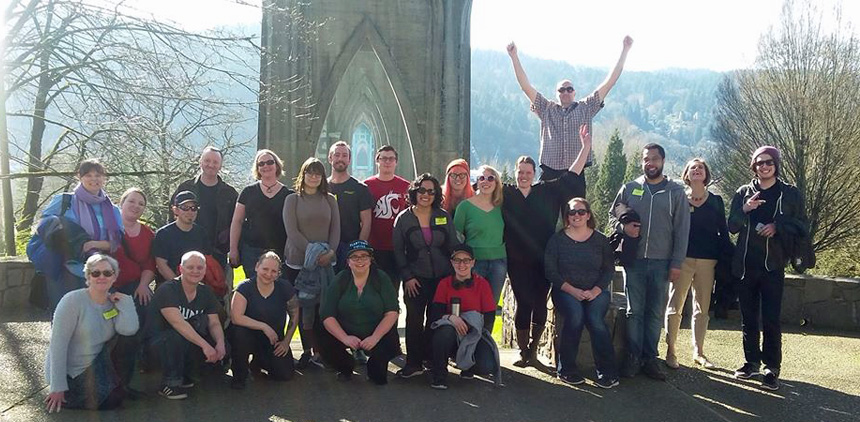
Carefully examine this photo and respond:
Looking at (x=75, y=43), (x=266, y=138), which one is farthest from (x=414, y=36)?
(x=75, y=43)

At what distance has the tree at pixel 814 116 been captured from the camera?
760 inches

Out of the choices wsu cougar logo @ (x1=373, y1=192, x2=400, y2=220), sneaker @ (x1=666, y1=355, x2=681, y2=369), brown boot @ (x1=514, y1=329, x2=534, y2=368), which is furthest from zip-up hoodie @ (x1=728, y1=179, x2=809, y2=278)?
wsu cougar logo @ (x1=373, y1=192, x2=400, y2=220)

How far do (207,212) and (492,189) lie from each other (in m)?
2.19

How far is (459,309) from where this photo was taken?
16.8ft

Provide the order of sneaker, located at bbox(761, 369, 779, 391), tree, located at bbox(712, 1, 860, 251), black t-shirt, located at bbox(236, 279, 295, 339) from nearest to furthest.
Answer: black t-shirt, located at bbox(236, 279, 295, 339), sneaker, located at bbox(761, 369, 779, 391), tree, located at bbox(712, 1, 860, 251)

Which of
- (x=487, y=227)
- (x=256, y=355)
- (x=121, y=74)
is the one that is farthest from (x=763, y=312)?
(x=121, y=74)

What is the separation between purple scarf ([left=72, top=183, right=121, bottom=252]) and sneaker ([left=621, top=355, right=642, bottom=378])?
3.74m

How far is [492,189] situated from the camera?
5.38 meters

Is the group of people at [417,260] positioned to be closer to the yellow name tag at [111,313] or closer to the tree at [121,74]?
the yellow name tag at [111,313]

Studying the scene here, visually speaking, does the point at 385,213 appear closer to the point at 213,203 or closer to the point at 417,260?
the point at 417,260

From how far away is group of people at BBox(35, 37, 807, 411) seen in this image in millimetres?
4926

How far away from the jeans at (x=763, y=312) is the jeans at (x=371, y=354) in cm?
258

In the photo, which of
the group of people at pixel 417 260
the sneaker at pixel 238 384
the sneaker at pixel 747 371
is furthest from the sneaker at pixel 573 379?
the sneaker at pixel 238 384

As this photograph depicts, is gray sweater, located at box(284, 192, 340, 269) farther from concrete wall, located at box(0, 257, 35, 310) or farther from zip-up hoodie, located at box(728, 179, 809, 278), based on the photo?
concrete wall, located at box(0, 257, 35, 310)
